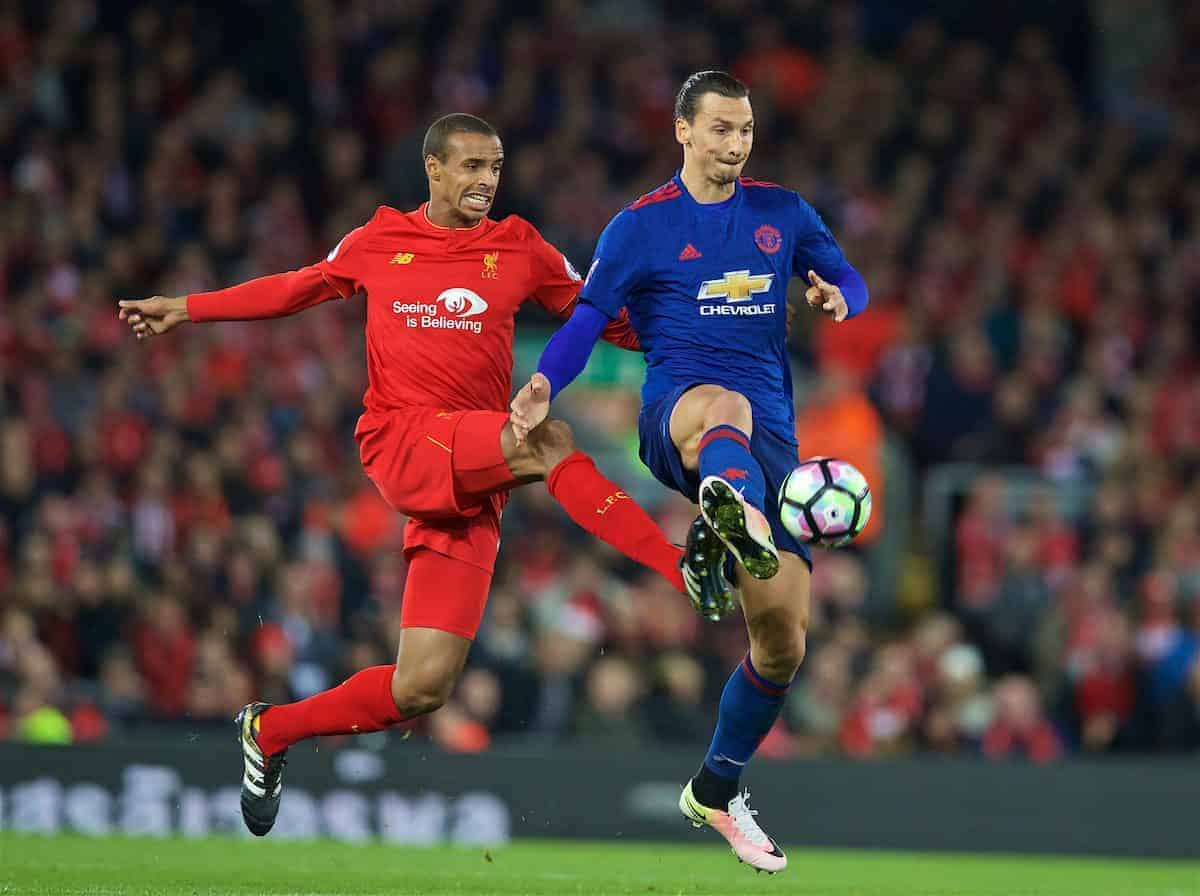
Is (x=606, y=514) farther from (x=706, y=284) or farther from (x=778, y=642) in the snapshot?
(x=706, y=284)

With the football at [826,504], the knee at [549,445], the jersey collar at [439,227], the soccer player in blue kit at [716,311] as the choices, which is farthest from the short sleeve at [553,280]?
the football at [826,504]

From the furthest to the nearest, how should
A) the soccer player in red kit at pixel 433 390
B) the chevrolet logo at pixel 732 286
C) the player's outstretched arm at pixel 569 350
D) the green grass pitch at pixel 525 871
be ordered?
the green grass pitch at pixel 525 871, the soccer player in red kit at pixel 433 390, the chevrolet logo at pixel 732 286, the player's outstretched arm at pixel 569 350

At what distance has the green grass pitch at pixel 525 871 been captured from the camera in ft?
27.9

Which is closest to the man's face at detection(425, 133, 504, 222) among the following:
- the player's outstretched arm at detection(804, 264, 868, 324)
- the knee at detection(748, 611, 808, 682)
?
the player's outstretched arm at detection(804, 264, 868, 324)

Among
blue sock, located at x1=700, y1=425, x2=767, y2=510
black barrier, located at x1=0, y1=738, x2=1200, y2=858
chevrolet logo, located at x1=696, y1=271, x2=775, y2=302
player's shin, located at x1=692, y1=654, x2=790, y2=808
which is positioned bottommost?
black barrier, located at x1=0, y1=738, x2=1200, y2=858

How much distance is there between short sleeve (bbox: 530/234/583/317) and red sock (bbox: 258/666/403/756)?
5.11 ft

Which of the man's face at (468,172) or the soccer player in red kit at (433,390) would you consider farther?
the man's face at (468,172)

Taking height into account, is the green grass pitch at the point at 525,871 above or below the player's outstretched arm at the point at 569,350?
below

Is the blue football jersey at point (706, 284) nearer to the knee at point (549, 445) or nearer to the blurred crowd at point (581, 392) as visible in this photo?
the knee at point (549, 445)

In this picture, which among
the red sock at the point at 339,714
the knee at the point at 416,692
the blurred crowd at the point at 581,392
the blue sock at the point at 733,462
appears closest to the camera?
the blue sock at the point at 733,462

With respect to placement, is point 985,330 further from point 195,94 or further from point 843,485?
point 843,485

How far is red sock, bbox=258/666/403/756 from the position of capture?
821 cm

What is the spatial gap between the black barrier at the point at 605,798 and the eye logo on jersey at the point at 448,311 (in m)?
4.55

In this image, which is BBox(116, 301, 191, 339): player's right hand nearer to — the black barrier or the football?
the football
